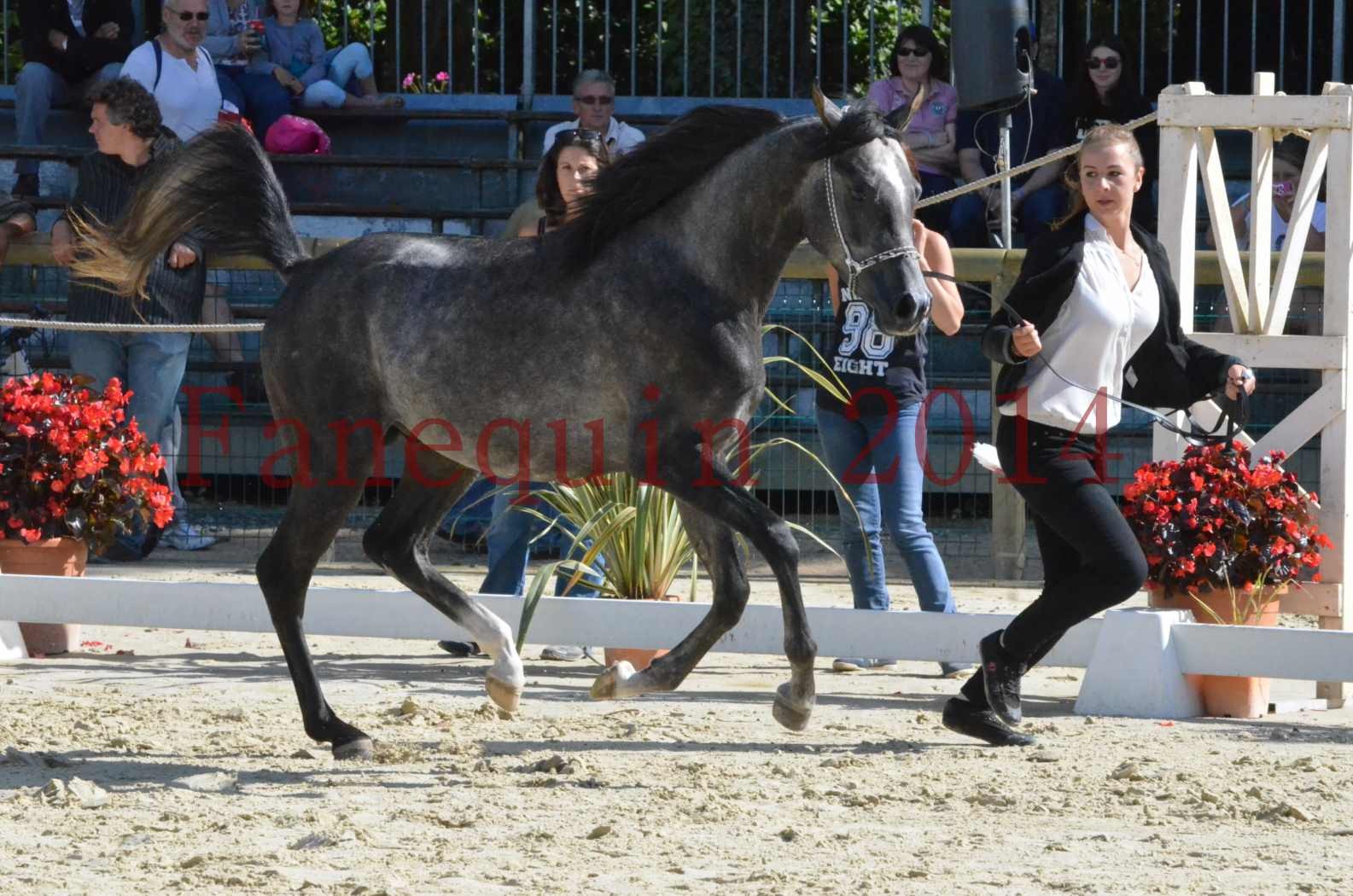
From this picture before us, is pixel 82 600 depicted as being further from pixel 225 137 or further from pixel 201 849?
pixel 201 849

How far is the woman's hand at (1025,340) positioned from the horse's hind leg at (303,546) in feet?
6.06

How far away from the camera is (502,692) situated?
557 cm

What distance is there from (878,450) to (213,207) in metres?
2.40

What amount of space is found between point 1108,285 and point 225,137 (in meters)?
2.65

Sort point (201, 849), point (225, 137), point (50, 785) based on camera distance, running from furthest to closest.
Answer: point (225, 137), point (50, 785), point (201, 849)

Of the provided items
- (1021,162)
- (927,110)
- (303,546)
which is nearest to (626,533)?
(303,546)

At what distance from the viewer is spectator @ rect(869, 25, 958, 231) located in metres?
10.6

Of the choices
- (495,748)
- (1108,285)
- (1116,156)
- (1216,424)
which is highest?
(1116,156)

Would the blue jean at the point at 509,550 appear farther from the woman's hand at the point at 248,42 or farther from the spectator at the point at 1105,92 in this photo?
the woman's hand at the point at 248,42

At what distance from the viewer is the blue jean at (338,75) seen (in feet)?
40.0

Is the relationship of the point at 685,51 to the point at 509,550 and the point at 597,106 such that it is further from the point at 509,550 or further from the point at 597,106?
the point at 509,550

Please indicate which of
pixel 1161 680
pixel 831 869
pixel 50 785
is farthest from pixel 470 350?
pixel 1161 680

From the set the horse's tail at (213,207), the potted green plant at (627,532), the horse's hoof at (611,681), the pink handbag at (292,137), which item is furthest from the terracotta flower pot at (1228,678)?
the pink handbag at (292,137)

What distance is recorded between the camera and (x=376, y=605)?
21.6 feet
